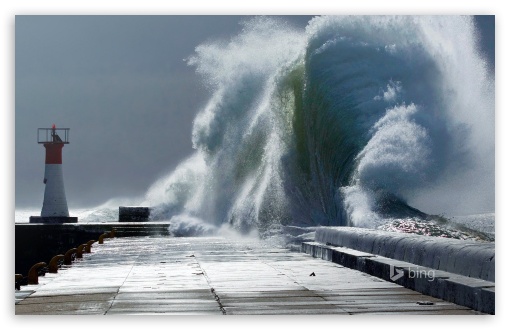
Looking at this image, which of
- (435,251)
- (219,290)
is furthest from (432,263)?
(219,290)

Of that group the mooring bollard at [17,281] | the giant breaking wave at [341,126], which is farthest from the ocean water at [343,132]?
the mooring bollard at [17,281]

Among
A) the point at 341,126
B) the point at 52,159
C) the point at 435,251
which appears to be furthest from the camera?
the point at 341,126

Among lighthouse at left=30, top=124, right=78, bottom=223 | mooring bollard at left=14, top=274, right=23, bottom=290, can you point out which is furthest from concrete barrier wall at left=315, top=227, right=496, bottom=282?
mooring bollard at left=14, top=274, right=23, bottom=290

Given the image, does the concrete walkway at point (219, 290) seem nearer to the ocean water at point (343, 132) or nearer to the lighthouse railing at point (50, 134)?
the lighthouse railing at point (50, 134)

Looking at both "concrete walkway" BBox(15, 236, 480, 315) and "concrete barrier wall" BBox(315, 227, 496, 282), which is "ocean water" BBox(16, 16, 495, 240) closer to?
"concrete barrier wall" BBox(315, 227, 496, 282)

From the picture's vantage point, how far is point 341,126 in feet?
70.0

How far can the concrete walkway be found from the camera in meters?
8.50

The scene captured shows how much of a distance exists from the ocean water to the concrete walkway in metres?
1.84

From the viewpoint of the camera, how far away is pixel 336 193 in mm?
19781

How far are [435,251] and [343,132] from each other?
37.4ft

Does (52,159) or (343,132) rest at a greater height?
(343,132)

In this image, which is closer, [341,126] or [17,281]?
[17,281]

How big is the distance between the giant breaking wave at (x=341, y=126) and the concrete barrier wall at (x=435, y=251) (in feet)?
3.13

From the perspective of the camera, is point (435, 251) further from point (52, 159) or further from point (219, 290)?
point (52, 159)
